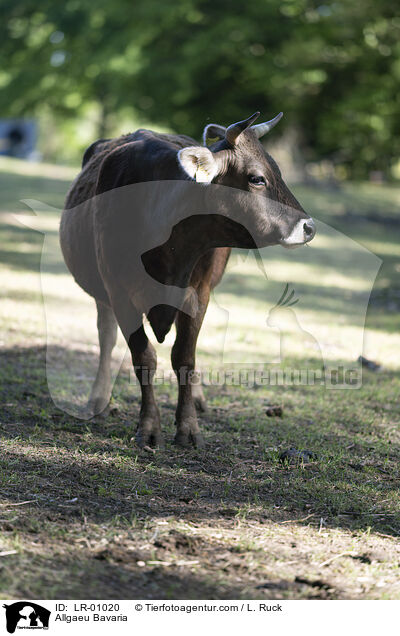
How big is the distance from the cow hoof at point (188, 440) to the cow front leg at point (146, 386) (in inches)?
4.1

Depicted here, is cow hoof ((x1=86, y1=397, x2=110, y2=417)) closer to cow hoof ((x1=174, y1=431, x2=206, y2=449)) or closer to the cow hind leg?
the cow hind leg

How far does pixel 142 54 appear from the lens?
94.3 ft

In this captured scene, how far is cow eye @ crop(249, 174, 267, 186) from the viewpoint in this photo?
4.39 m

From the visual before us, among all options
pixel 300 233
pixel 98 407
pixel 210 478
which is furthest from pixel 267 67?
pixel 210 478

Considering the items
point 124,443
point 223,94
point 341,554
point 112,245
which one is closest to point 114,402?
point 124,443

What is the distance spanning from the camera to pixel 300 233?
446cm

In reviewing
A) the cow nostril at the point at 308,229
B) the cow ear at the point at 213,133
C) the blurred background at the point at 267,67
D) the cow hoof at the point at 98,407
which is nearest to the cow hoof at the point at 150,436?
the cow hoof at the point at 98,407

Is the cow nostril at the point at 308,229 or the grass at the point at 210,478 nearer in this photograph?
the grass at the point at 210,478

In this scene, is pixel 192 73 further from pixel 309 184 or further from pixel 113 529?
pixel 113 529

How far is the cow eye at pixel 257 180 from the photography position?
439 centimetres

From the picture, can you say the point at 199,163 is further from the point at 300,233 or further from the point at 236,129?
the point at 300,233
